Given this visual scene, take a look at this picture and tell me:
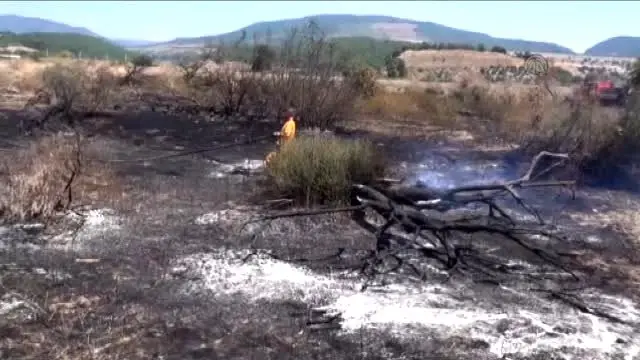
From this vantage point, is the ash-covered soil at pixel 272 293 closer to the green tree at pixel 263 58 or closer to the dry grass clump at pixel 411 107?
the green tree at pixel 263 58

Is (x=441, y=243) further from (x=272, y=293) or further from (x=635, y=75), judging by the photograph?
(x=635, y=75)

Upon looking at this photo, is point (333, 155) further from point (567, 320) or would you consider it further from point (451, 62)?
point (451, 62)

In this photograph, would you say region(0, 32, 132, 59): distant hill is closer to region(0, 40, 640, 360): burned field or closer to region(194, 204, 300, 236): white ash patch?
region(0, 40, 640, 360): burned field

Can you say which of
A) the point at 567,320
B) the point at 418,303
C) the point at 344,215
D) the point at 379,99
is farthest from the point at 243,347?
the point at 379,99

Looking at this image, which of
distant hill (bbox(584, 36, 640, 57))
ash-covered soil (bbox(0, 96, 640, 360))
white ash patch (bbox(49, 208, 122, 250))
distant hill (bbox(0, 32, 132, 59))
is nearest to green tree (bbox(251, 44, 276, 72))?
ash-covered soil (bbox(0, 96, 640, 360))

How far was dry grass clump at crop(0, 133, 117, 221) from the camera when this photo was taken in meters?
8.55

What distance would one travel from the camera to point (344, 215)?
30.8 feet

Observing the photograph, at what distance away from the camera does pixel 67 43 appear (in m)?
87.7

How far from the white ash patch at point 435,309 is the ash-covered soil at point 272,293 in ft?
0.06

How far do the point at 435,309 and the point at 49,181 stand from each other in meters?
5.54

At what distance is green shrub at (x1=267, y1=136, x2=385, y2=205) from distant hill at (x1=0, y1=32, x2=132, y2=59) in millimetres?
63886

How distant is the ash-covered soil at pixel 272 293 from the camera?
5.65m

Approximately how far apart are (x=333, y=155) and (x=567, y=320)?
4.49 m

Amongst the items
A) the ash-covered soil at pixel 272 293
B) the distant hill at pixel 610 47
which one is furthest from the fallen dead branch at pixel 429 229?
the distant hill at pixel 610 47
